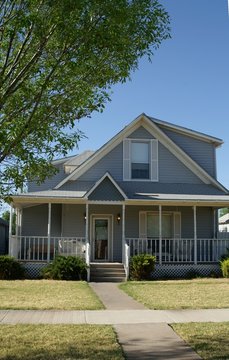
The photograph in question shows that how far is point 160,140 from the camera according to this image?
24.2 metres

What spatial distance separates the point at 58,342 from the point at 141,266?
40.8 ft

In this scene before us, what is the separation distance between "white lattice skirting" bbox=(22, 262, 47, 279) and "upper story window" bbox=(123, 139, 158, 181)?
6278 mm

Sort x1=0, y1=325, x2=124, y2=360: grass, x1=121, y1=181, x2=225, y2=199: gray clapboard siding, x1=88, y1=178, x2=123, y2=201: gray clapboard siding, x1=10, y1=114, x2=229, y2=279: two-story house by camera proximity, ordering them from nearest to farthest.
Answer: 1. x1=0, y1=325, x2=124, y2=360: grass
2. x1=88, y1=178, x2=123, y2=201: gray clapboard siding
3. x1=10, y1=114, x2=229, y2=279: two-story house
4. x1=121, y1=181, x2=225, y2=199: gray clapboard siding

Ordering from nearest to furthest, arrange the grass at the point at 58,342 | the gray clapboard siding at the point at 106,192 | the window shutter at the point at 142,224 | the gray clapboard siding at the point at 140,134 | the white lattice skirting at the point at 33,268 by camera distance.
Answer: the grass at the point at 58,342, the white lattice skirting at the point at 33,268, the gray clapboard siding at the point at 106,192, the window shutter at the point at 142,224, the gray clapboard siding at the point at 140,134

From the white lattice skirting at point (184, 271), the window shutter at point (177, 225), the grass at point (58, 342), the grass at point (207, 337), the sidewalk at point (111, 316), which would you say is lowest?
the sidewalk at point (111, 316)

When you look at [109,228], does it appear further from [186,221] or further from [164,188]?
[186,221]

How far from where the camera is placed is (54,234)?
2380cm

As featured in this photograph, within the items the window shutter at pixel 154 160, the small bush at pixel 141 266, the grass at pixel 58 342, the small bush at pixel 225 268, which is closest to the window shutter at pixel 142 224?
the window shutter at pixel 154 160

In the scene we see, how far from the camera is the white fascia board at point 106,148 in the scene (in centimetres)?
2345

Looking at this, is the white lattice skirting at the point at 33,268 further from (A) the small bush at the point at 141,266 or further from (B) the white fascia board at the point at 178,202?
(B) the white fascia board at the point at 178,202

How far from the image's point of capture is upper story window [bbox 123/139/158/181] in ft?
78.7

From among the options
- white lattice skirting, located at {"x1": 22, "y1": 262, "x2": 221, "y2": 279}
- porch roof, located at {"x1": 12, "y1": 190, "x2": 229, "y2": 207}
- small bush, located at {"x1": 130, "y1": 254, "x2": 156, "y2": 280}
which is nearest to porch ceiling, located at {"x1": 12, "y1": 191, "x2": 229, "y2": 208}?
porch roof, located at {"x1": 12, "y1": 190, "x2": 229, "y2": 207}

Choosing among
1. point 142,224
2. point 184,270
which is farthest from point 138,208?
point 184,270

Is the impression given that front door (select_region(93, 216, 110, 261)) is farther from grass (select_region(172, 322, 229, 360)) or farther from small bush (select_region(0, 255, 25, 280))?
grass (select_region(172, 322, 229, 360))
